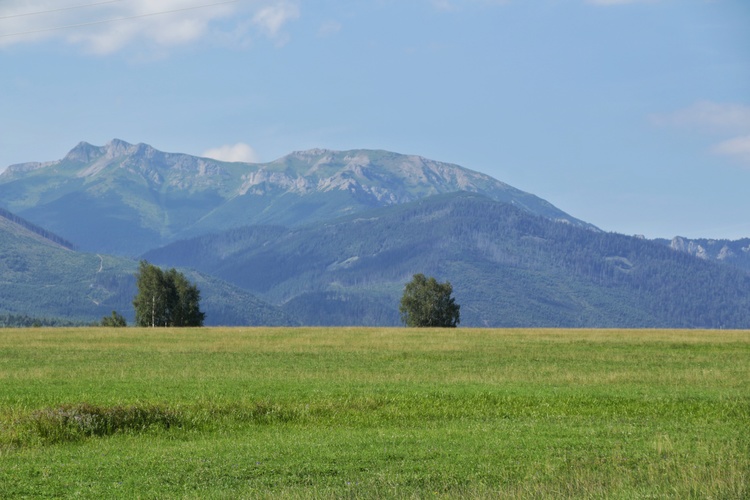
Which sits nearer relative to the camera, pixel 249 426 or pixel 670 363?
pixel 249 426

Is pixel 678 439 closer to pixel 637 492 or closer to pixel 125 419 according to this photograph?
pixel 637 492

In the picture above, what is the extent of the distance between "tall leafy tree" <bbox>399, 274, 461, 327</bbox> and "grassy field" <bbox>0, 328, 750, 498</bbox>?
8365 centimetres

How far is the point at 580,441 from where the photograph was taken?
26.5 m

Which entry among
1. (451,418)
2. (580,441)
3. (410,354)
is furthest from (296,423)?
(410,354)

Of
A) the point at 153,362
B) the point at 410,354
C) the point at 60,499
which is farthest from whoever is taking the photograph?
the point at 410,354

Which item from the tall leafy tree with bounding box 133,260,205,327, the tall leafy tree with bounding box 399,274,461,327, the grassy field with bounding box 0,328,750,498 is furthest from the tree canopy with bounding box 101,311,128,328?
the grassy field with bounding box 0,328,750,498

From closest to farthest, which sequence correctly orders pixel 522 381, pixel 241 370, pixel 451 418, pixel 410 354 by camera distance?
pixel 451 418 → pixel 522 381 → pixel 241 370 → pixel 410 354

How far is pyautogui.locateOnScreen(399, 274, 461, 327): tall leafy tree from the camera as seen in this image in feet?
471

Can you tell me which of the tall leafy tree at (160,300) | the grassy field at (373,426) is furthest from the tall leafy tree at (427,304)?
the grassy field at (373,426)

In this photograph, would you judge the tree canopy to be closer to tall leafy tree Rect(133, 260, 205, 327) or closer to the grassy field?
tall leafy tree Rect(133, 260, 205, 327)

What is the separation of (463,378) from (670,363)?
665 inches

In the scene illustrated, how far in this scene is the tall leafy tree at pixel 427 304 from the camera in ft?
471

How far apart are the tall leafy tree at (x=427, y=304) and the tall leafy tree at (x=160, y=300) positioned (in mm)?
34650

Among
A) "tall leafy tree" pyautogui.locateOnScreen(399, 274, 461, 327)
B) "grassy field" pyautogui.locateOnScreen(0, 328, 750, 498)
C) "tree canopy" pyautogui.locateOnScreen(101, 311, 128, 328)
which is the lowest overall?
"grassy field" pyautogui.locateOnScreen(0, 328, 750, 498)
